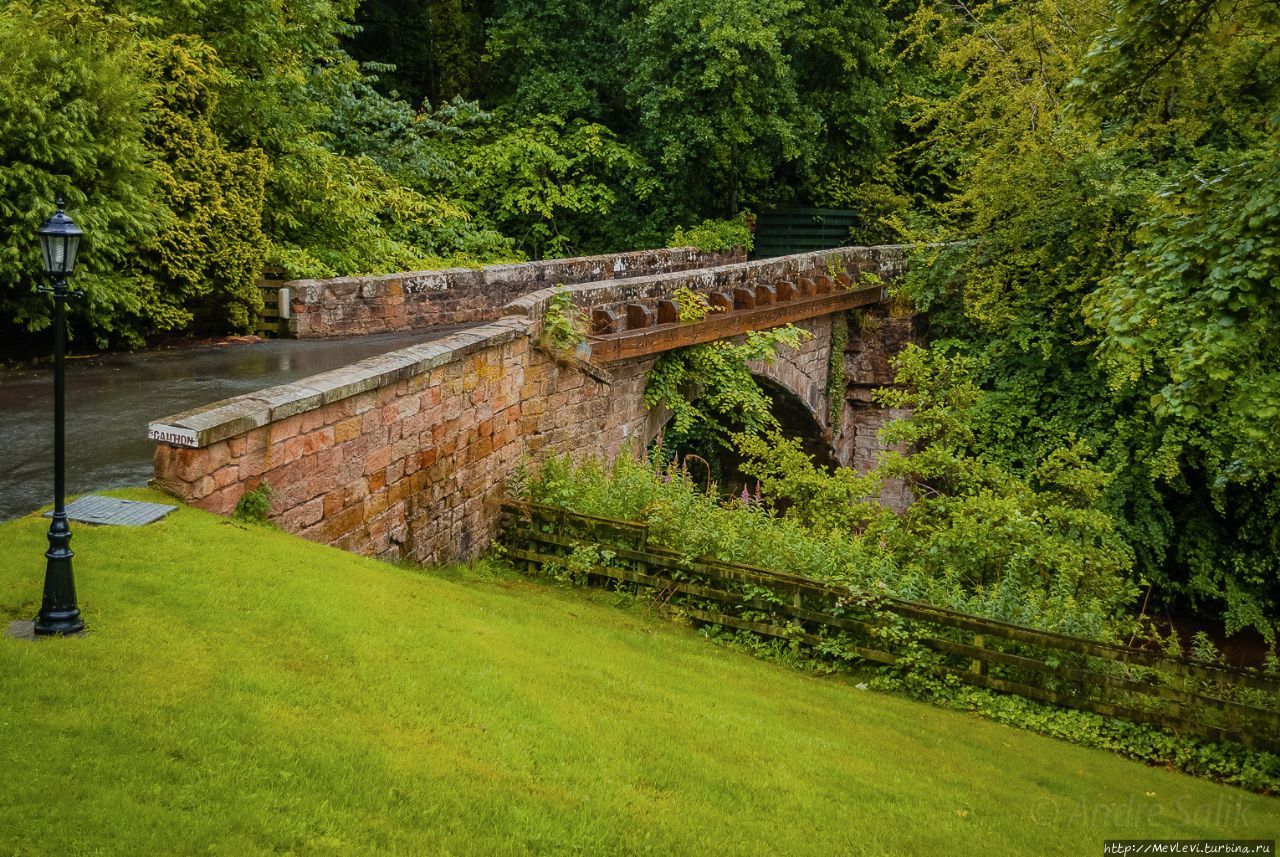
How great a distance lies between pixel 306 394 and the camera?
7.17 meters

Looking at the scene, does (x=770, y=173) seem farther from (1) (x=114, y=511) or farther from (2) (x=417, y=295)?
(1) (x=114, y=511)

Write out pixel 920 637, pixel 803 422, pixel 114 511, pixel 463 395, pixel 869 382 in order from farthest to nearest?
pixel 869 382 < pixel 803 422 < pixel 463 395 < pixel 920 637 < pixel 114 511

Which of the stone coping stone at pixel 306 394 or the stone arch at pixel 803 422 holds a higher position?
the stone coping stone at pixel 306 394

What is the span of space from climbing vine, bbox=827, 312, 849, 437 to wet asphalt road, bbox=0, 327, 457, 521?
8.10m

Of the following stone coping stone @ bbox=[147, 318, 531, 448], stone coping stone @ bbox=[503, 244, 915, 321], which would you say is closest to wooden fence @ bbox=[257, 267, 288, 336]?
stone coping stone @ bbox=[503, 244, 915, 321]

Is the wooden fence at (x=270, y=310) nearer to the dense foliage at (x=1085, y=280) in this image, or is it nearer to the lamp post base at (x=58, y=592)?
the lamp post base at (x=58, y=592)

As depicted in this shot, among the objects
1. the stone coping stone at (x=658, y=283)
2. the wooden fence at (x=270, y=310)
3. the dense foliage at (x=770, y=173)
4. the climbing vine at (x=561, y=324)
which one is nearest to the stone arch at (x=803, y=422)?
the dense foliage at (x=770, y=173)

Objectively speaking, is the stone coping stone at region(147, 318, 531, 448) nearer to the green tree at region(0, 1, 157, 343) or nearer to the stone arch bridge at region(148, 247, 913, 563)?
the stone arch bridge at region(148, 247, 913, 563)

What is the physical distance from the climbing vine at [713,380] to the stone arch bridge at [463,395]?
204 millimetres

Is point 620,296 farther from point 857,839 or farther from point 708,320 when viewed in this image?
point 857,839

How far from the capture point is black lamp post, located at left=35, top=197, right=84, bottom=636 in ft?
15.8

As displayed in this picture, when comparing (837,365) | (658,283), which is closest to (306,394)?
(658,283)

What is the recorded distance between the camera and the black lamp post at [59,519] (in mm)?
4812

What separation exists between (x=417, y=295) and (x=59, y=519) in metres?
9.25
